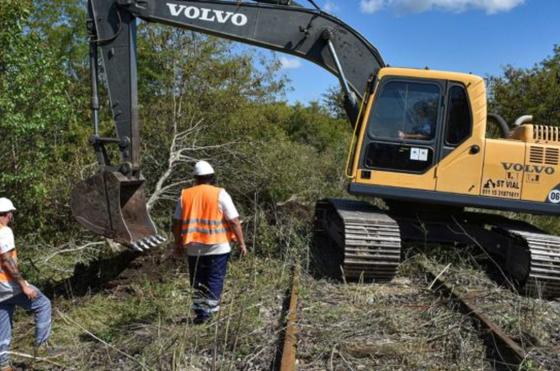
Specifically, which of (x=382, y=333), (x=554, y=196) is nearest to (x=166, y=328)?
(x=382, y=333)

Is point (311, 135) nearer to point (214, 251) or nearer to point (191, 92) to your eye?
point (191, 92)

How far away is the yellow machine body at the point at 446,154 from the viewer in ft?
24.1

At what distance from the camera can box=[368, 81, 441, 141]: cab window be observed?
741 cm

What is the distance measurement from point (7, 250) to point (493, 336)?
4.25 m

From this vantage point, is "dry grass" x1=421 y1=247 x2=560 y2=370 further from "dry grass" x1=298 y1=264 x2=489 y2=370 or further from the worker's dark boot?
the worker's dark boot

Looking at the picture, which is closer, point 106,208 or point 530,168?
point 106,208

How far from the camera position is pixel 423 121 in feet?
24.4

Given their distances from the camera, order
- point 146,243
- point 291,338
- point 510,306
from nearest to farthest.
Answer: point 291,338 → point 510,306 → point 146,243

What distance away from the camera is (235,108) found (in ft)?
41.4

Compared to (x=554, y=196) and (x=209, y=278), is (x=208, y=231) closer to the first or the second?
(x=209, y=278)

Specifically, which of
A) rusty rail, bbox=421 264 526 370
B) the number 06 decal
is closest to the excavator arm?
the number 06 decal

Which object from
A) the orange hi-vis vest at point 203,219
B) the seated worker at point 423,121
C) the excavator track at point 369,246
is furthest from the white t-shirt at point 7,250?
the seated worker at point 423,121

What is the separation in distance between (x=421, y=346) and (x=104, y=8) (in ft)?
18.3

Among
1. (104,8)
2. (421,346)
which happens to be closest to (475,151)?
(421,346)
